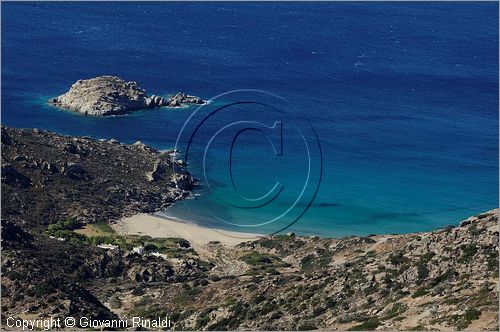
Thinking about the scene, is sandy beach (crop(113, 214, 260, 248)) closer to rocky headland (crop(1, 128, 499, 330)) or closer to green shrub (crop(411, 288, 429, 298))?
rocky headland (crop(1, 128, 499, 330))

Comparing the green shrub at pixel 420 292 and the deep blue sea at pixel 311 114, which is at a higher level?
the deep blue sea at pixel 311 114

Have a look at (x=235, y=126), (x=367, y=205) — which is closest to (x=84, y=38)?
(x=235, y=126)

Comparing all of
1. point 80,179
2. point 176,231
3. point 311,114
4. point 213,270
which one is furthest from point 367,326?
point 311,114

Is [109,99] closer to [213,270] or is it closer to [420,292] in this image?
[213,270]

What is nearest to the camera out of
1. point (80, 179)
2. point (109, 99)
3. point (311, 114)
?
point (80, 179)

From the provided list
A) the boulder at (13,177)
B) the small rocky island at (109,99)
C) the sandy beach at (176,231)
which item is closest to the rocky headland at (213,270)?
the boulder at (13,177)

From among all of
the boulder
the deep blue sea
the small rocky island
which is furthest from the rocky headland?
the small rocky island

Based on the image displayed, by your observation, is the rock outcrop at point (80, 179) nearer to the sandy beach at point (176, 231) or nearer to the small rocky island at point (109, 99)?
the sandy beach at point (176, 231)
